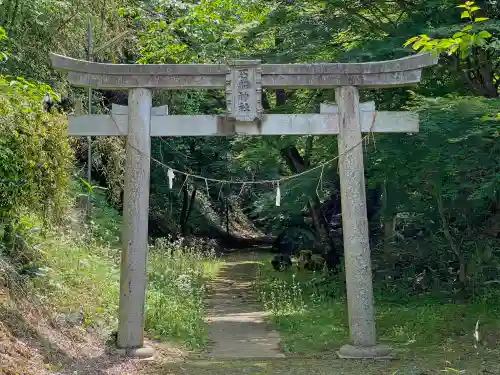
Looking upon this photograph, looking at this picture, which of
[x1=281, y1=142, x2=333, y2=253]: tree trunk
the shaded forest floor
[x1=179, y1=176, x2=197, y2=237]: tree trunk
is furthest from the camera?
[x1=179, y1=176, x2=197, y2=237]: tree trunk

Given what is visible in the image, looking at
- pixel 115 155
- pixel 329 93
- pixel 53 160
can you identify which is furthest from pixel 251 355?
pixel 115 155

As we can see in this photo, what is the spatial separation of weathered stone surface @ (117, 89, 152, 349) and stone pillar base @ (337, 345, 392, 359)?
2622mm

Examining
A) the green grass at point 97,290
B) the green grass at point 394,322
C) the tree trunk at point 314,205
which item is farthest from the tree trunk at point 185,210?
the green grass at point 394,322

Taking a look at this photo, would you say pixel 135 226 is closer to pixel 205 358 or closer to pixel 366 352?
pixel 205 358

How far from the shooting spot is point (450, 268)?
1170 centimetres

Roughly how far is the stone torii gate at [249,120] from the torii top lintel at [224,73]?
13mm

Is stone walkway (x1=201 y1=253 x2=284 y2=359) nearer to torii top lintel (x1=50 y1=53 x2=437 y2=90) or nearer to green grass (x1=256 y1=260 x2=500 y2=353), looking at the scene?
green grass (x1=256 y1=260 x2=500 y2=353)

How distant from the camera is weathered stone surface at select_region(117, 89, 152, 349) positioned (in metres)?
7.75

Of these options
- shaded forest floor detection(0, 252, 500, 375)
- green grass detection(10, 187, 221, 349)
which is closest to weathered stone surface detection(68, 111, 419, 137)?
green grass detection(10, 187, 221, 349)

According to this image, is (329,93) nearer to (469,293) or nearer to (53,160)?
(469,293)

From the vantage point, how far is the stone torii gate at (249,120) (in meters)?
7.93

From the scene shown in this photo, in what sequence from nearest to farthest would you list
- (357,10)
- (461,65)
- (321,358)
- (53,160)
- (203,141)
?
1. (321,358)
2. (53,160)
3. (461,65)
4. (357,10)
5. (203,141)

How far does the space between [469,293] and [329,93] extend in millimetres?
4590

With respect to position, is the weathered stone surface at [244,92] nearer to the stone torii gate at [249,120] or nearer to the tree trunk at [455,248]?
the stone torii gate at [249,120]
